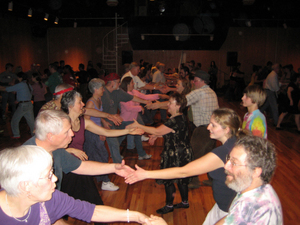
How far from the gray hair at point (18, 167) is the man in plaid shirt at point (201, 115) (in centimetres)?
280

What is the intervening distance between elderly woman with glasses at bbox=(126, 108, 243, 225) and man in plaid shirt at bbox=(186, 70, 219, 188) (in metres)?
1.75

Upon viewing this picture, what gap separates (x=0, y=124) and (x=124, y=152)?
4118mm

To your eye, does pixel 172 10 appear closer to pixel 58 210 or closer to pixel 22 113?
pixel 22 113

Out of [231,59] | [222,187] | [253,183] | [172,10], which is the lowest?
[222,187]

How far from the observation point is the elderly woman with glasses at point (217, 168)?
1.76 m

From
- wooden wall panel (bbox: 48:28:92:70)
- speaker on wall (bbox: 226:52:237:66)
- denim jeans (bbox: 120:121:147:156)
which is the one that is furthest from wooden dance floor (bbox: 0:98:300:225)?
wooden wall panel (bbox: 48:28:92:70)

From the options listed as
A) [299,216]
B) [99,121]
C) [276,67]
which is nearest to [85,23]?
[276,67]

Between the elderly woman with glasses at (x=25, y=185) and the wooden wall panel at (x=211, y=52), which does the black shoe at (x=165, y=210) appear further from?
the wooden wall panel at (x=211, y=52)

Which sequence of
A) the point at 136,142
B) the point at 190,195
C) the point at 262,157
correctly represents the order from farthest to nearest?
the point at 136,142 → the point at 190,195 → the point at 262,157

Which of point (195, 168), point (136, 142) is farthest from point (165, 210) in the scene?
point (136, 142)

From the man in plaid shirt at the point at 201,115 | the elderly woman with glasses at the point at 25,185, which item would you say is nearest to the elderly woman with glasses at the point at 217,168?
the elderly woman with glasses at the point at 25,185

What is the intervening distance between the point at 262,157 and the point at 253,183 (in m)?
0.14

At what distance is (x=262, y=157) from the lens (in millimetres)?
1261

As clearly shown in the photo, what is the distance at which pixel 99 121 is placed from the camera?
143 inches
